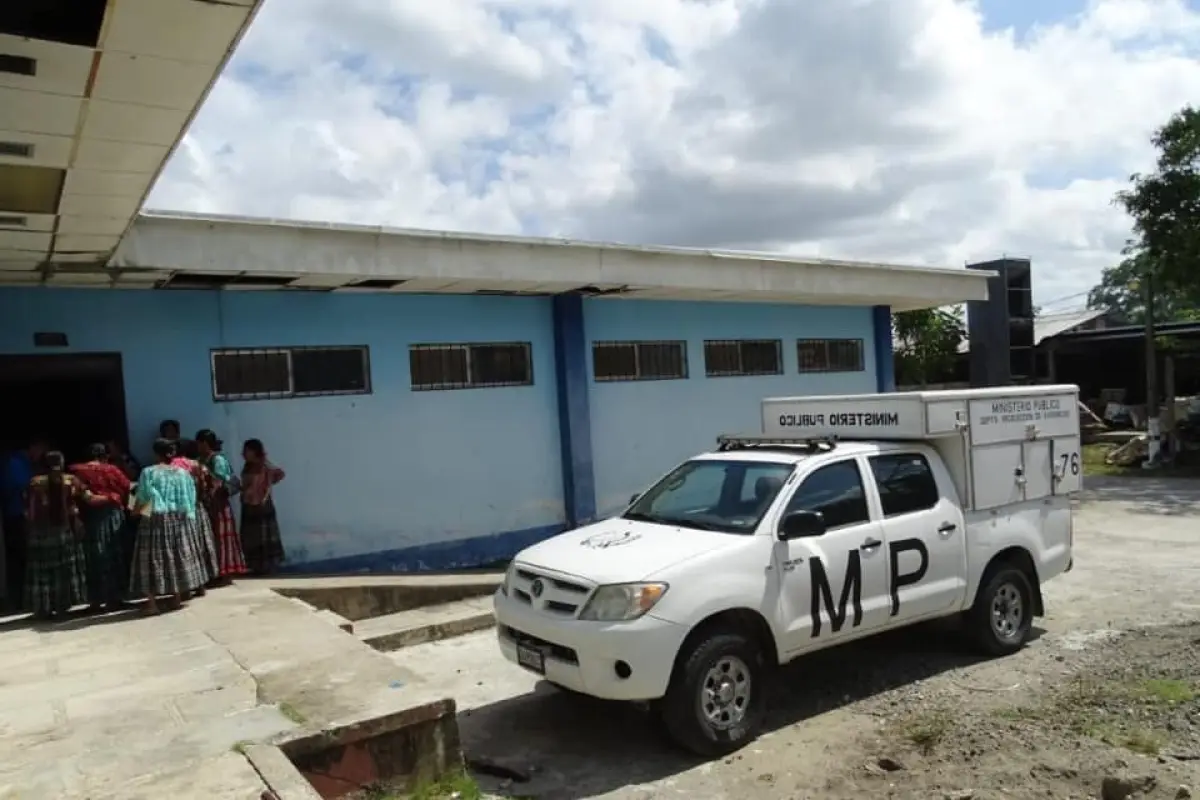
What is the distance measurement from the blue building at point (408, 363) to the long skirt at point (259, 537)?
0.59m

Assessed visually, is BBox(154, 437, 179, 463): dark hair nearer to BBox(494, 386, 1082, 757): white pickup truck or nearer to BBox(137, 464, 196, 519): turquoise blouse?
BBox(137, 464, 196, 519): turquoise blouse

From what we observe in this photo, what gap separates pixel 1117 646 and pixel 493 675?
15.3 ft

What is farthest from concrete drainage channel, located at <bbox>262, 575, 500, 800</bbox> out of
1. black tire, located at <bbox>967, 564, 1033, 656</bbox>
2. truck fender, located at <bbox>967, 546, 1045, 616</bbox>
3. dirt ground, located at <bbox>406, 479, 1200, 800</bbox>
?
truck fender, located at <bbox>967, 546, 1045, 616</bbox>

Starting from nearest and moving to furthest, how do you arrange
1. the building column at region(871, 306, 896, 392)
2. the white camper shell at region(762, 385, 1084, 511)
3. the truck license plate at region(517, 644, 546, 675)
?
the truck license plate at region(517, 644, 546, 675)
the white camper shell at region(762, 385, 1084, 511)
the building column at region(871, 306, 896, 392)

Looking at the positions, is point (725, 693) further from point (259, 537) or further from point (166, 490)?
point (259, 537)

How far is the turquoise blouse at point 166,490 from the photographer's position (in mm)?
7461

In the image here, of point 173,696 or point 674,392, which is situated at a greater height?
point 674,392

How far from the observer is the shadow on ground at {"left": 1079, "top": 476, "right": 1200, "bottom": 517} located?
13.9 meters

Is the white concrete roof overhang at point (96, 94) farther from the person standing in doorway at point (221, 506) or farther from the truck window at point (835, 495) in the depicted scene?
the truck window at point (835, 495)

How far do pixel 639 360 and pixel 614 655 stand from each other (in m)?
8.16

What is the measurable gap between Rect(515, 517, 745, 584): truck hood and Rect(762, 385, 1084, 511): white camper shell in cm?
135

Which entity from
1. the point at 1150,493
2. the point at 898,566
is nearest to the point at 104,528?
the point at 898,566

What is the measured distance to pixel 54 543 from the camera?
24.1ft

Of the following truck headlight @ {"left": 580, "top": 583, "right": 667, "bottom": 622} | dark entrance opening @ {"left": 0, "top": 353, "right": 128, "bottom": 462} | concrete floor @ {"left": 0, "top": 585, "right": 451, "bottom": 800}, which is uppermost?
dark entrance opening @ {"left": 0, "top": 353, "right": 128, "bottom": 462}
